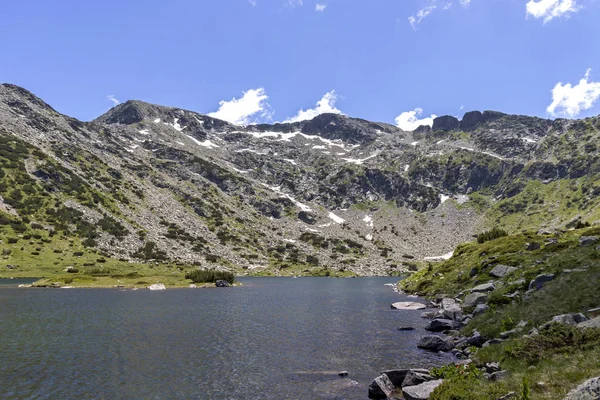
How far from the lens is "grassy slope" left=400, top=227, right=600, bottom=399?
53.7 feet

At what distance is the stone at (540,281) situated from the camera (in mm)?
35781

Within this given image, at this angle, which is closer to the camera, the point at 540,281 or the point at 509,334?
the point at 509,334

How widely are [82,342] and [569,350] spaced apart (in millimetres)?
42719

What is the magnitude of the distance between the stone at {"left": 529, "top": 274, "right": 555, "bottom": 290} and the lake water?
13194mm

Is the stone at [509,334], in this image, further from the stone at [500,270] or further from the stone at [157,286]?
the stone at [157,286]

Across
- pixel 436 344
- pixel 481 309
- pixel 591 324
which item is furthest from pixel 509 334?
pixel 481 309

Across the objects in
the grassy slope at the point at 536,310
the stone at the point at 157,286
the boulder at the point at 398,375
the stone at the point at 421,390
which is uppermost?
the grassy slope at the point at 536,310

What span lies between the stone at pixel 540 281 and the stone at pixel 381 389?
70.1 ft

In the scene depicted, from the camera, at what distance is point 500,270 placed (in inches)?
2137

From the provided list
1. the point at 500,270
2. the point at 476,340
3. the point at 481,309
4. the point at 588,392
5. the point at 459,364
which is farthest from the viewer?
the point at 500,270

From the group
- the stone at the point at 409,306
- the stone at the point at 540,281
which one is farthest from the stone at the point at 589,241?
the stone at the point at 409,306

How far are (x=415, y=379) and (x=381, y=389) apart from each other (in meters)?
2.67

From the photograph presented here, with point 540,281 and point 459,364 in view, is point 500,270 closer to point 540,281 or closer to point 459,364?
point 540,281

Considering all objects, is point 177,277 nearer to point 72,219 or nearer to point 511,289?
point 72,219
